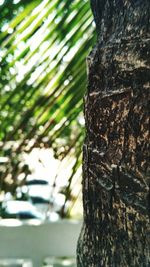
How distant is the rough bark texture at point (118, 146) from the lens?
80 centimetres

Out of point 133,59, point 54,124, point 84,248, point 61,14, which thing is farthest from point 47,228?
point 133,59

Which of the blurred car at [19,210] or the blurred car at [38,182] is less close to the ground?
the blurred car at [38,182]

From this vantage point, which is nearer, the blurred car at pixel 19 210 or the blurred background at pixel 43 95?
the blurred background at pixel 43 95

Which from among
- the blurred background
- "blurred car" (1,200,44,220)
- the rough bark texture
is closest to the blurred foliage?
the blurred background

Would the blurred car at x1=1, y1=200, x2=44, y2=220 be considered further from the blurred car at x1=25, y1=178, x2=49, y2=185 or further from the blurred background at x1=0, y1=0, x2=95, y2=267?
the blurred background at x1=0, y1=0, x2=95, y2=267

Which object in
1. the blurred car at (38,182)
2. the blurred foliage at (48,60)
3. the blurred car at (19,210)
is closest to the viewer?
the blurred foliage at (48,60)

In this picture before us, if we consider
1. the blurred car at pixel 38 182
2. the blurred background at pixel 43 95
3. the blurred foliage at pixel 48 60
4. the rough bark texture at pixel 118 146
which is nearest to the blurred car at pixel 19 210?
the blurred car at pixel 38 182

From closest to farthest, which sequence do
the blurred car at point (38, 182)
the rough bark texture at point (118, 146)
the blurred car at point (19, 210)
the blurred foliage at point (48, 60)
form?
1. the rough bark texture at point (118, 146)
2. the blurred foliage at point (48, 60)
3. the blurred car at point (19, 210)
4. the blurred car at point (38, 182)

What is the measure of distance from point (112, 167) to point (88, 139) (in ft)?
0.27

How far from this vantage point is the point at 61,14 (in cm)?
150

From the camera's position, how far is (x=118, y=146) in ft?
2.72

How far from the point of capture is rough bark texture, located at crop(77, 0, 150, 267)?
0.80m

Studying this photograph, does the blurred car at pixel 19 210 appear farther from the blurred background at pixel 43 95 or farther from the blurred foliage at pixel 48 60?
the blurred foliage at pixel 48 60

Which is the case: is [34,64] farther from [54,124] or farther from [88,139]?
[88,139]
